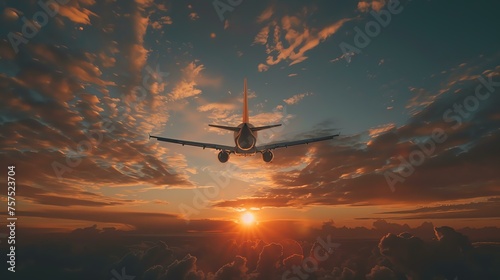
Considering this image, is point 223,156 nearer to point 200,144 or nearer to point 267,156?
Answer: point 200,144

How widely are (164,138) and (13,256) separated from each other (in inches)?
1212

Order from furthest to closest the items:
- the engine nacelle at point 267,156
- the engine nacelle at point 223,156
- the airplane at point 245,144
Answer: the engine nacelle at point 223,156
the engine nacelle at point 267,156
the airplane at point 245,144

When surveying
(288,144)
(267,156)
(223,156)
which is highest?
(288,144)

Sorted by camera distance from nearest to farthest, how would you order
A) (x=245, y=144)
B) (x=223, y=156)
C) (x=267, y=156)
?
(x=245, y=144)
(x=267, y=156)
(x=223, y=156)

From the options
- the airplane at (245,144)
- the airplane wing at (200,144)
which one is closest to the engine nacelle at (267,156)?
the airplane at (245,144)

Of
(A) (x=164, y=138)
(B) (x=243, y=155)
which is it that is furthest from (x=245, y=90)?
(A) (x=164, y=138)

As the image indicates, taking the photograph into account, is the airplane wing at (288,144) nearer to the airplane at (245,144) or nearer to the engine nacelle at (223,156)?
the airplane at (245,144)

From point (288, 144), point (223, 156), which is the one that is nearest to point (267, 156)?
point (288, 144)

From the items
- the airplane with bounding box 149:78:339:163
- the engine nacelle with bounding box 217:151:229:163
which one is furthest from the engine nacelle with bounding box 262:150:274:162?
the engine nacelle with bounding box 217:151:229:163

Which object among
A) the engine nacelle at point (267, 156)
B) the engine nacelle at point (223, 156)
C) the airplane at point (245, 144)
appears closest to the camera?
the airplane at point (245, 144)

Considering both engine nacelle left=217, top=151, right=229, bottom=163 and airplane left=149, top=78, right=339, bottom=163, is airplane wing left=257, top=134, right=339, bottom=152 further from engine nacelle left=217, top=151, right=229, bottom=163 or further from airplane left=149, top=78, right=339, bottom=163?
engine nacelle left=217, top=151, right=229, bottom=163

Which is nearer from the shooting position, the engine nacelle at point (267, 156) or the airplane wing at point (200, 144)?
the airplane wing at point (200, 144)

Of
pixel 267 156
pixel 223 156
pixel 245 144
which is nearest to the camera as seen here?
pixel 245 144

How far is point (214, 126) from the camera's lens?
36.6 m
